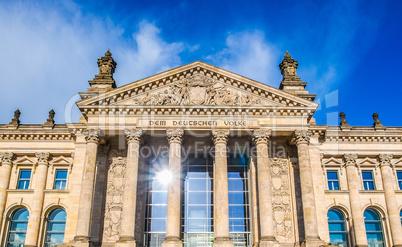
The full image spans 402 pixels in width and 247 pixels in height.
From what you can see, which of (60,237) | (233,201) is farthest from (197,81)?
(60,237)

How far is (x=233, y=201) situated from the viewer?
3183 centimetres

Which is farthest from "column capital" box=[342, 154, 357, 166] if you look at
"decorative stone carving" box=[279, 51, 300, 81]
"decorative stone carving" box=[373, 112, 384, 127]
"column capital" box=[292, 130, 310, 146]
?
"decorative stone carving" box=[279, 51, 300, 81]

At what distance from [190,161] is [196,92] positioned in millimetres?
5892

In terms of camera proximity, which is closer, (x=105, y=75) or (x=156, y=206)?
(x=156, y=206)

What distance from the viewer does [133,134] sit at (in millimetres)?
29656

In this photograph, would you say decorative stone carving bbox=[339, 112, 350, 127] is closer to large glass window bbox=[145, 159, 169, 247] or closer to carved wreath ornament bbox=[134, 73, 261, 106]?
carved wreath ornament bbox=[134, 73, 261, 106]

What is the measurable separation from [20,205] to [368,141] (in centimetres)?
3014

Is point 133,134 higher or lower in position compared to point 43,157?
higher

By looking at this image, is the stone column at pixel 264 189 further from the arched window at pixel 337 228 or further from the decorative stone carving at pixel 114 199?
the decorative stone carving at pixel 114 199

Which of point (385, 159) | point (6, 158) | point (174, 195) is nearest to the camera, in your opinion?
point (174, 195)

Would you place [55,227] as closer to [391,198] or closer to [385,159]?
[391,198]

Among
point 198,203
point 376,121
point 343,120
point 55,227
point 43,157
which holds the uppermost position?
point 343,120

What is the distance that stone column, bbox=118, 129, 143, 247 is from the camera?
26953 mm

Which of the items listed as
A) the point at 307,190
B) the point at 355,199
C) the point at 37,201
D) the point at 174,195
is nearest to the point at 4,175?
the point at 37,201
